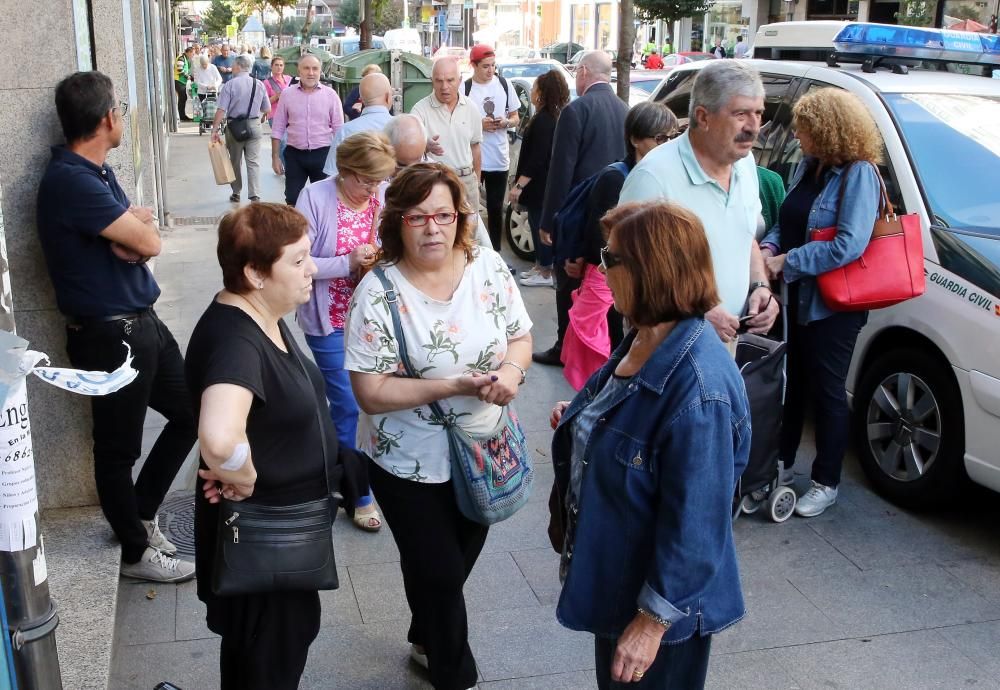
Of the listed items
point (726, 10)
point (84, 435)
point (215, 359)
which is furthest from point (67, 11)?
point (726, 10)

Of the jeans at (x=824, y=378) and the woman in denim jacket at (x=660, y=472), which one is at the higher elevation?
the woman in denim jacket at (x=660, y=472)

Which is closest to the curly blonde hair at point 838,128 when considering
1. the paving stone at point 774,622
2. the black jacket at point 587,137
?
the paving stone at point 774,622

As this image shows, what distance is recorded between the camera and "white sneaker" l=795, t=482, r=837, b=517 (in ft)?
17.0

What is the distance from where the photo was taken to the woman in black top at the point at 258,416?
2654 mm

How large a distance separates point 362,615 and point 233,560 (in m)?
1.55

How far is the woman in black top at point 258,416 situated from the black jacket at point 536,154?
6.39 metres

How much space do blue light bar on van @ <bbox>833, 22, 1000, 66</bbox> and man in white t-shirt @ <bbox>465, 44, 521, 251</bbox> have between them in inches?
169

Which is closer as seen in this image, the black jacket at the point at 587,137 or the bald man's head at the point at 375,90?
the black jacket at the point at 587,137

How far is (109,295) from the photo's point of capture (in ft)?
13.1

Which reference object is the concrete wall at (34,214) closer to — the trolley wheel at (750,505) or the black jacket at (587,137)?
the trolley wheel at (750,505)

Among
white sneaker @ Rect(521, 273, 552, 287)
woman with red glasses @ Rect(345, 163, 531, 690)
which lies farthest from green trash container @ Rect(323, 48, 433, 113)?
woman with red glasses @ Rect(345, 163, 531, 690)

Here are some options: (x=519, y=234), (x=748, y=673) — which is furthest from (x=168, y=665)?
(x=519, y=234)

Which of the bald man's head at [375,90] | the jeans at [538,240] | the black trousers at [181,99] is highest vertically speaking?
the bald man's head at [375,90]

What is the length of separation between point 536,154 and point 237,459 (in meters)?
6.89
